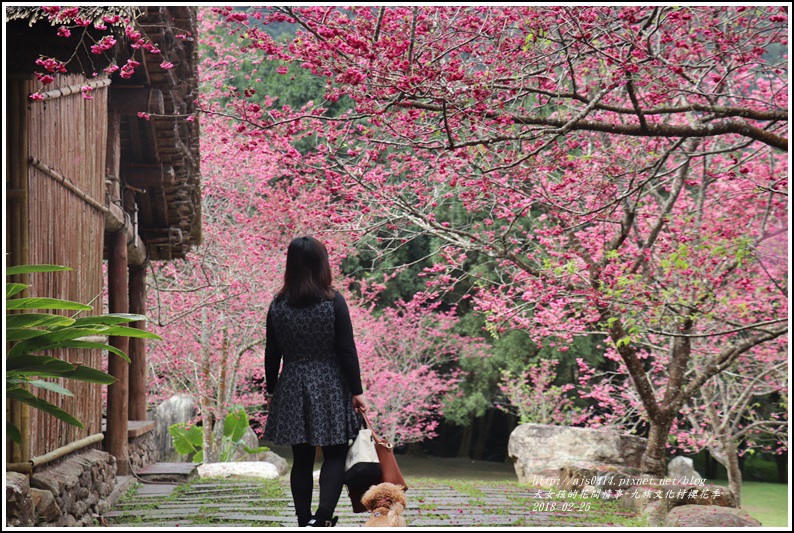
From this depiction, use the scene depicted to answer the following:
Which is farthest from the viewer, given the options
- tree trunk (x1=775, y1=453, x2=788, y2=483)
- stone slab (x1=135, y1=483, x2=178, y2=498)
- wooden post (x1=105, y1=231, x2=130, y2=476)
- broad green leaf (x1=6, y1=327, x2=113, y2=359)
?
tree trunk (x1=775, y1=453, x2=788, y2=483)

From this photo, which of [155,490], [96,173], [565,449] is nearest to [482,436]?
[565,449]

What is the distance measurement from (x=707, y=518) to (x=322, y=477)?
3.26m

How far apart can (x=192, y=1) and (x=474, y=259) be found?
14.0m

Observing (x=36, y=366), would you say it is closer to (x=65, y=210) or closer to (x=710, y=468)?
(x=65, y=210)

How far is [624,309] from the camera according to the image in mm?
6266

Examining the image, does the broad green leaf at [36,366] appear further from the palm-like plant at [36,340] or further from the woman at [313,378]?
the woman at [313,378]

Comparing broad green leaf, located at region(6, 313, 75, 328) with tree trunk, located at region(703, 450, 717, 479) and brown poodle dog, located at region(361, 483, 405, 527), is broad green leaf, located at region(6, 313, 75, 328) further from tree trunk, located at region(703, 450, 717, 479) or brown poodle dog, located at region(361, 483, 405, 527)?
tree trunk, located at region(703, 450, 717, 479)

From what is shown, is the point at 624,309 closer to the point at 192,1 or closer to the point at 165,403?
the point at 192,1

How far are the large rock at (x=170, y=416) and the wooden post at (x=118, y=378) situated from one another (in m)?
4.95

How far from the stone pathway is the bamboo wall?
0.81 meters

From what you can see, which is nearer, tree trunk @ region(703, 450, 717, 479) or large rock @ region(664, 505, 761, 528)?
large rock @ region(664, 505, 761, 528)

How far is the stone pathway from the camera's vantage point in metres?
5.49

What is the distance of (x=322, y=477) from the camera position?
3.93 metres

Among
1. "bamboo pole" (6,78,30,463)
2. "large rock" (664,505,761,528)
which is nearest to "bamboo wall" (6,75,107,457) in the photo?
"bamboo pole" (6,78,30,463)
